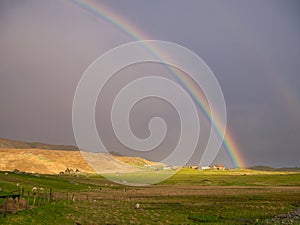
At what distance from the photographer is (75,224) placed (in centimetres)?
4003

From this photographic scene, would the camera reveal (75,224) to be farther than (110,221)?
No

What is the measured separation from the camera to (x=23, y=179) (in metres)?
97.4

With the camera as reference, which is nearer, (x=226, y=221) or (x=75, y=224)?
(x=75, y=224)

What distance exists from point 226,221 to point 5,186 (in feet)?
163

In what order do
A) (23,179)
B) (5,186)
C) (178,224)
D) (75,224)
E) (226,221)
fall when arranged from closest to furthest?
(75,224), (178,224), (226,221), (5,186), (23,179)

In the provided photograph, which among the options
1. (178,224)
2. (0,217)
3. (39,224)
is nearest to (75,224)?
(39,224)

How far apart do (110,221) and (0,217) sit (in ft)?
43.1

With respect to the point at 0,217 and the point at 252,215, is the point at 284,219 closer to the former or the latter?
the point at 252,215

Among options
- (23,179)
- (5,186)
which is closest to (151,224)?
(5,186)

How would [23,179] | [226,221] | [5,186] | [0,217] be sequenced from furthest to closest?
[23,179] → [5,186] → [226,221] → [0,217]

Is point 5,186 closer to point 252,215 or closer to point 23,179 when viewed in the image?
point 23,179

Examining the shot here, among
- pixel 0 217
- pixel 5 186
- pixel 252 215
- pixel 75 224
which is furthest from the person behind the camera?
Result: pixel 5 186

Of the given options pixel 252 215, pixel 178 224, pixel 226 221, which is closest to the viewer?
pixel 178 224

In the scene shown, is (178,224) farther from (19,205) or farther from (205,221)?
(19,205)
